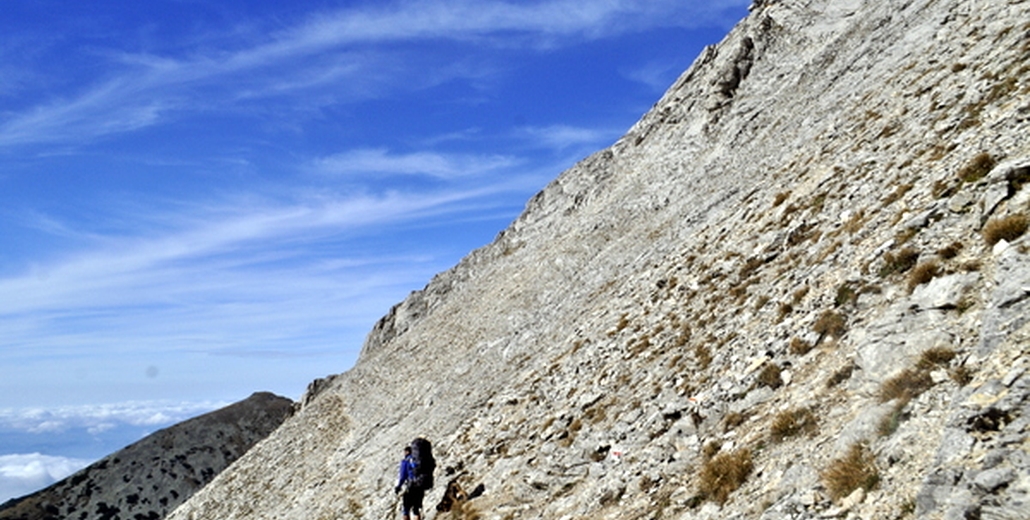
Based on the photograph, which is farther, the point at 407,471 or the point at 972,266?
the point at 407,471

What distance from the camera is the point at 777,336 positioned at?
49.9 feet

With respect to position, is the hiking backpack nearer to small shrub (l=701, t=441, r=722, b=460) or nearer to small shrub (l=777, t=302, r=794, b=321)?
small shrub (l=701, t=441, r=722, b=460)

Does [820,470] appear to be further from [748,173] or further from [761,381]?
[748,173]

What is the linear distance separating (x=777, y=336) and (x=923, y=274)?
367 centimetres

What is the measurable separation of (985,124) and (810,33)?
36789 millimetres

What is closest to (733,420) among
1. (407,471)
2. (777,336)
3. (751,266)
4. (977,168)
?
(777,336)

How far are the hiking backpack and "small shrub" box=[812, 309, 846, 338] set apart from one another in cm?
1139

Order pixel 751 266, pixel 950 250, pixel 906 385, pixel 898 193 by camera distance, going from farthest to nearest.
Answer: pixel 751 266
pixel 898 193
pixel 950 250
pixel 906 385

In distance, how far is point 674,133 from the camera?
169 feet

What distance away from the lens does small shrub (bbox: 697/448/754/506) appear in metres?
11.1

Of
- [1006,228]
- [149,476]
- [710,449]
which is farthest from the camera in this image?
[149,476]

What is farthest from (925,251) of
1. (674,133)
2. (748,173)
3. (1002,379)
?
(674,133)

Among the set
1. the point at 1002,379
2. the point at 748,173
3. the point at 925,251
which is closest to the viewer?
the point at 1002,379

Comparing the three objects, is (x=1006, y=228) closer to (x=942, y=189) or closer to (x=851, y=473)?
(x=942, y=189)
